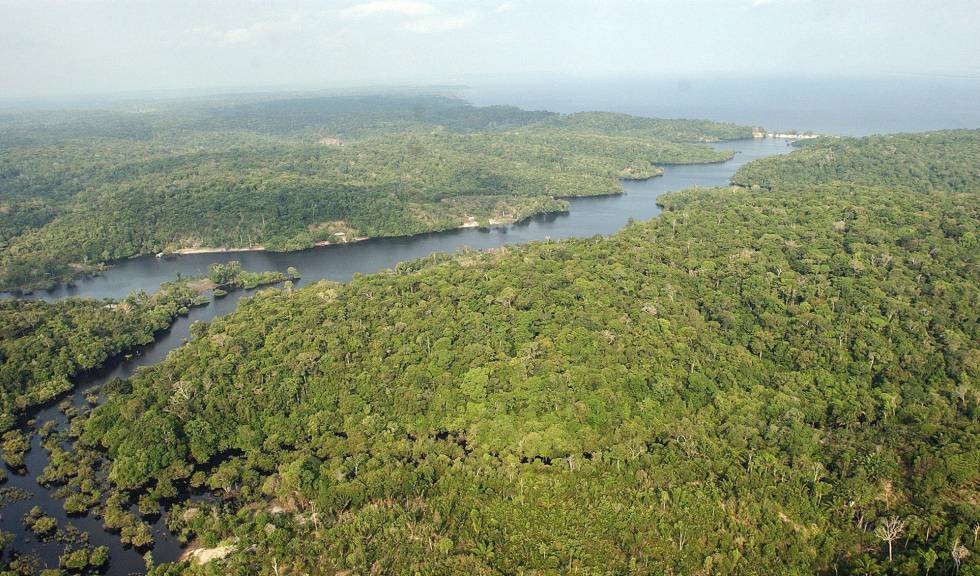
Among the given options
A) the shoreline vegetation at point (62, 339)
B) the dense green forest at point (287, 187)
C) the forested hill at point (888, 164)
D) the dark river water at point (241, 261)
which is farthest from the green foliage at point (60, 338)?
the forested hill at point (888, 164)

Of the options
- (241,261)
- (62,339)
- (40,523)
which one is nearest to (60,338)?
(62,339)

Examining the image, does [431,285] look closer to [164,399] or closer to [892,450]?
[164,399]

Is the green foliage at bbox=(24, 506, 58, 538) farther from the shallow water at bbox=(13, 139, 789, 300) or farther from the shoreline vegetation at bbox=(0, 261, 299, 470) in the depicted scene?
the shallow water at bbox=(13, 139, 789, 300)

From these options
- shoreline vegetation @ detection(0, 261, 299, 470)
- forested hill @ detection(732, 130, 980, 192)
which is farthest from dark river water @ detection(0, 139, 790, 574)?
forested hill @ detection(732, 130, 980, 192)

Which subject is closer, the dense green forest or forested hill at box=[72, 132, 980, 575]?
forested hill at box=[72, 132, 980, 575]

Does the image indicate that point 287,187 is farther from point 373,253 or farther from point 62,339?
point 62,339

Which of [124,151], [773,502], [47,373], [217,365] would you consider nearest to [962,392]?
[773,502]

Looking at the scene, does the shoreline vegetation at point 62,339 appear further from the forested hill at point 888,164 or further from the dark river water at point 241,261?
the forested hill at point 888,164
